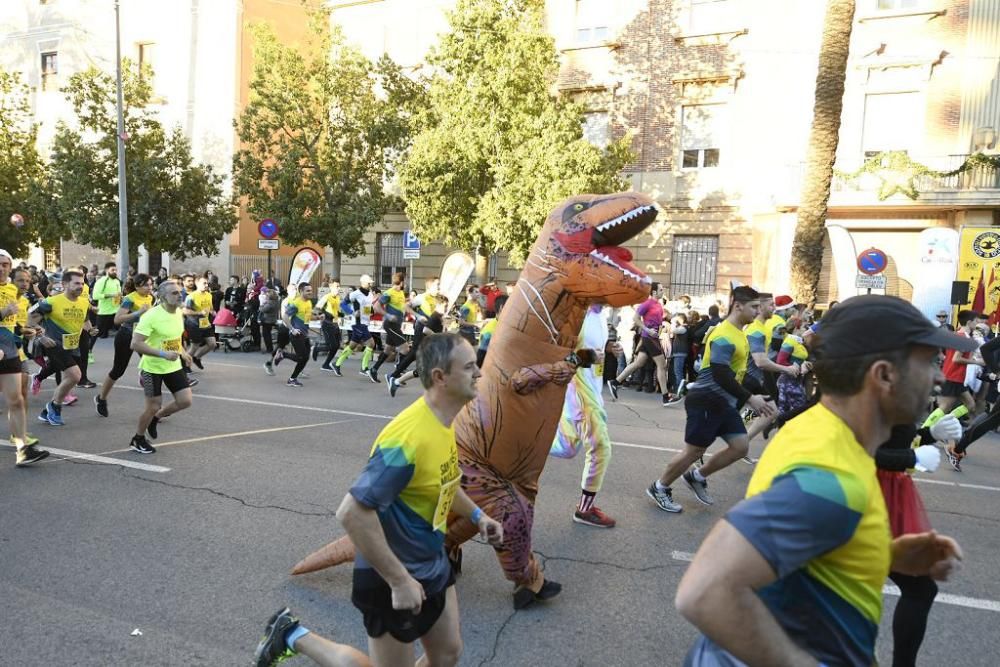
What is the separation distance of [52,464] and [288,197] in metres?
16.6

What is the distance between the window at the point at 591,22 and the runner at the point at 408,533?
2080cm

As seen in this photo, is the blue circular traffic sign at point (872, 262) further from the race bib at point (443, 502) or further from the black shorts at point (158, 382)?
the race bib at point (443, 502)

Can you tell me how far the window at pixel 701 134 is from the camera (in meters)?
20.3

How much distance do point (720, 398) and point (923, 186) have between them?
15156mm

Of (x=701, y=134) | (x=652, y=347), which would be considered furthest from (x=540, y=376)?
(x=701, y=134)

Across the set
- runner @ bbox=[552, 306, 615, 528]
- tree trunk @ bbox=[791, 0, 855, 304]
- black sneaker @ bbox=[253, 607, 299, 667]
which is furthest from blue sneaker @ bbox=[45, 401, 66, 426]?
tree trunk @ bbox=[791, 0, 855, 304]

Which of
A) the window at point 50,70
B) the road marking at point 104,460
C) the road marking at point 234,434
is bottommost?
the road marking at point 234,434

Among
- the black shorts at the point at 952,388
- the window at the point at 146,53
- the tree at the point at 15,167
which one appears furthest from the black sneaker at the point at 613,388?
the window at the point at 146,53

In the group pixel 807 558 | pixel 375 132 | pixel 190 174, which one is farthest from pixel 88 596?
pixel 190 174

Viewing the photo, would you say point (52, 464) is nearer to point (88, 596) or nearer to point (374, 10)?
point (88, 596)

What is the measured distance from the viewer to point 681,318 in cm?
1285

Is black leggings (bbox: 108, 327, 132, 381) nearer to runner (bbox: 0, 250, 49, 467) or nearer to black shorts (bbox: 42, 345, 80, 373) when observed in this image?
black shorts (bbox: 42, 345, 80, 373)

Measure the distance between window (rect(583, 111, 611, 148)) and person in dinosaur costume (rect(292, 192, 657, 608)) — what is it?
1818 cm

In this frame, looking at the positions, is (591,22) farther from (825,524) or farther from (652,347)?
(825,524)
